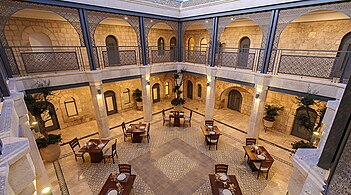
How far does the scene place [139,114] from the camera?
40.4ft

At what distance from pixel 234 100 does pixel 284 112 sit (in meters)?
3.76

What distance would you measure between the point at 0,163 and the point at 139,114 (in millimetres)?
10962

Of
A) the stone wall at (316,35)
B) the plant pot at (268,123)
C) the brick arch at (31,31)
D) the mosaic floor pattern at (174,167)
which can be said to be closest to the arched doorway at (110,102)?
the mosaic floor pattern at (174,167)

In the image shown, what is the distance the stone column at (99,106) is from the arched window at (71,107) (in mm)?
3152

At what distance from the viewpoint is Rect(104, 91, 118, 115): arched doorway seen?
11.8m

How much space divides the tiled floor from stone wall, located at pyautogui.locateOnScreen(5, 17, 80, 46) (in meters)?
5.85

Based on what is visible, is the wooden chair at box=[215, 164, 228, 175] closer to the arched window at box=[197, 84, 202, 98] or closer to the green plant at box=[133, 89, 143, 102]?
the green plant at box=[133, 89, 143, 102]

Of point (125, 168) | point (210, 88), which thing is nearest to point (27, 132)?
point (125, 168)

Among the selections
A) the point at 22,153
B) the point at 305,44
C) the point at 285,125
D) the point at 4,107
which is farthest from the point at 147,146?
the point at 305,44

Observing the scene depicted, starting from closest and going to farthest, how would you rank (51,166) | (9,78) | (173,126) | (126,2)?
(9,78), (51,166), (126,2), (173,126)

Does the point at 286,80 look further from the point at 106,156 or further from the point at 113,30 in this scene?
the point at 113,30

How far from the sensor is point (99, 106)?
8.23 m

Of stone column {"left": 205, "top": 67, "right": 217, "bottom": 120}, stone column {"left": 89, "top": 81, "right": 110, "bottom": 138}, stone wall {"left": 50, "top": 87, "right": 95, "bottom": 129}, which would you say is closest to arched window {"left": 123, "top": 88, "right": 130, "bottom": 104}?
stone wall {"left": 50, "top": 87, "right": 95, "bottom": 129}

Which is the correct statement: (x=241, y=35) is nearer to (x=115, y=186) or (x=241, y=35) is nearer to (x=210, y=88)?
(x=210, y=88)
